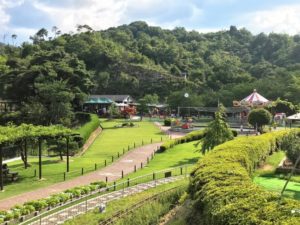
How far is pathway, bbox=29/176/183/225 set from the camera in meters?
15.9

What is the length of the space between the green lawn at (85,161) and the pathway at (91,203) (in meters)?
5.02

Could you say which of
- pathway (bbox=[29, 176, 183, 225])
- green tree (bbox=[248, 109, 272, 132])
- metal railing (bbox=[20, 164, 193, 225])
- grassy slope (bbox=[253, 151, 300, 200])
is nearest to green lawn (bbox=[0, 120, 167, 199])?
metal railing (bbox=[20, 164, 193, 225])

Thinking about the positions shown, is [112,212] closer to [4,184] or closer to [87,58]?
[4,184]

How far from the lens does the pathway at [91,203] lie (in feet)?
52.3

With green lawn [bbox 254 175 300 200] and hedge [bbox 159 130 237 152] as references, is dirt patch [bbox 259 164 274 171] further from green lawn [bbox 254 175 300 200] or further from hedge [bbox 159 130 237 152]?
hedge [bbox 159 130 237 152]

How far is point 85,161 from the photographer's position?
32.1 metres

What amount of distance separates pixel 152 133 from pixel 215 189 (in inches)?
1549

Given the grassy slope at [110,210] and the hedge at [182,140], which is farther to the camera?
the hedge at [182,140]

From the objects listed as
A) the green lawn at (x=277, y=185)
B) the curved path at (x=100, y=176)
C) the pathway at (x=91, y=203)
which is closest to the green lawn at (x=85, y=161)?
the curved path at (x=100, y=176)

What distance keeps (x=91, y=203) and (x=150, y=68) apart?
8472 centimetres

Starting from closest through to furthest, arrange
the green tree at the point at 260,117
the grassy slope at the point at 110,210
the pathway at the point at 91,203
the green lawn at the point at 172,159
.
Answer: the grassy slope at the point at 110,210, the pathway at the point at 91,203, the green lawn at the point at 172,159, the green tree at the point at 260,117

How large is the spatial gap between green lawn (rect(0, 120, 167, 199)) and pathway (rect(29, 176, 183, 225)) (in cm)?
502

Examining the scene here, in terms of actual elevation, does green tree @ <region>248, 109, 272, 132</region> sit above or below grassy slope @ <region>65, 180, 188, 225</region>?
above

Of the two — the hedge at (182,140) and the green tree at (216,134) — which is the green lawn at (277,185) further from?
the hedge at (182,140)
